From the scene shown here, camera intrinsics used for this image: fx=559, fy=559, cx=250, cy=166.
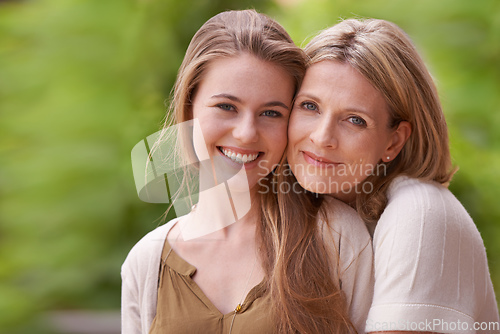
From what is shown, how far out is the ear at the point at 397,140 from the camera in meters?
1.43

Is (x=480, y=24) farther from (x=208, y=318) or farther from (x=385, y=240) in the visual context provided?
(x=208, y=318)

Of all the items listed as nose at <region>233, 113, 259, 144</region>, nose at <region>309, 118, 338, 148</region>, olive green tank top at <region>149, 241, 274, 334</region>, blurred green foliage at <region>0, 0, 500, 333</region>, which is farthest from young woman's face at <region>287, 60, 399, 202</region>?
blurred green foliage at <region>0, 0, 500, 333</region>

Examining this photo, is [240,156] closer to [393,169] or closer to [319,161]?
[319,161]

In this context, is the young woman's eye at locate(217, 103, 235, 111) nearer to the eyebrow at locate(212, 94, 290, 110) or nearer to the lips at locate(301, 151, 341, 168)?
the eyebrow at locate(212, 94, 290, 110)

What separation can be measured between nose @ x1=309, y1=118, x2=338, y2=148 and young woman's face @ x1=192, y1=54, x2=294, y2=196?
9cm

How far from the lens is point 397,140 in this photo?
145 cm

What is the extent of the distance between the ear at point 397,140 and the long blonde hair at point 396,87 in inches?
0.5

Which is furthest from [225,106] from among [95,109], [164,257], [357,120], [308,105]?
[95,109]

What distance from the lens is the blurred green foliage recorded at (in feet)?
8.52

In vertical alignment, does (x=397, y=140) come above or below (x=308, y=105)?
below

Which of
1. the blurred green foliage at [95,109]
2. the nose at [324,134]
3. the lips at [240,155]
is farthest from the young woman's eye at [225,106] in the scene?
the blurred green foliage at [95,109]

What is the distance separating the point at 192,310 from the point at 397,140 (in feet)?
2.23

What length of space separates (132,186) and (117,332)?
29.5 inches

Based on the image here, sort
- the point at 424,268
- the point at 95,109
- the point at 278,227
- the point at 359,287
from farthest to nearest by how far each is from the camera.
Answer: the point at 95,109
the point at 278,227
the point at 359,287
the point at 424,268
